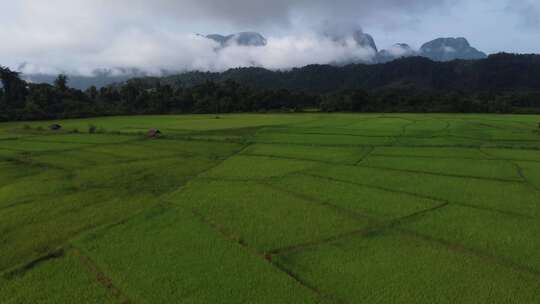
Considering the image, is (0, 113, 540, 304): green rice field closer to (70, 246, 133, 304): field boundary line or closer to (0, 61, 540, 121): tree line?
(70, 246, 133, 304): field boundary line

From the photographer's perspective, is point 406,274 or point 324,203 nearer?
point 406,274

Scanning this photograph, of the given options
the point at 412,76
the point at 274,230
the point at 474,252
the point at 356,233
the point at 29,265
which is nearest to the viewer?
the point at 29,265

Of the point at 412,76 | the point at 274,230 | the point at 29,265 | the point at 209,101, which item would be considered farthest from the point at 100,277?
the point at 412,76

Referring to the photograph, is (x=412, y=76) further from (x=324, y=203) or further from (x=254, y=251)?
(x=254, y=251)

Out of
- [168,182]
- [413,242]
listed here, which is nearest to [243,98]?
[168,182]

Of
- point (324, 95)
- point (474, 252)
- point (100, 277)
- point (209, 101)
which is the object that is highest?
point (324, 95)

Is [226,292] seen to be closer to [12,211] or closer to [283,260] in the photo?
[283,260]

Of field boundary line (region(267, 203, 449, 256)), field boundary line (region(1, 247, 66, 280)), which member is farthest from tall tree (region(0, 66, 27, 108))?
field boundary line (region(267, 203, 449, 256))
